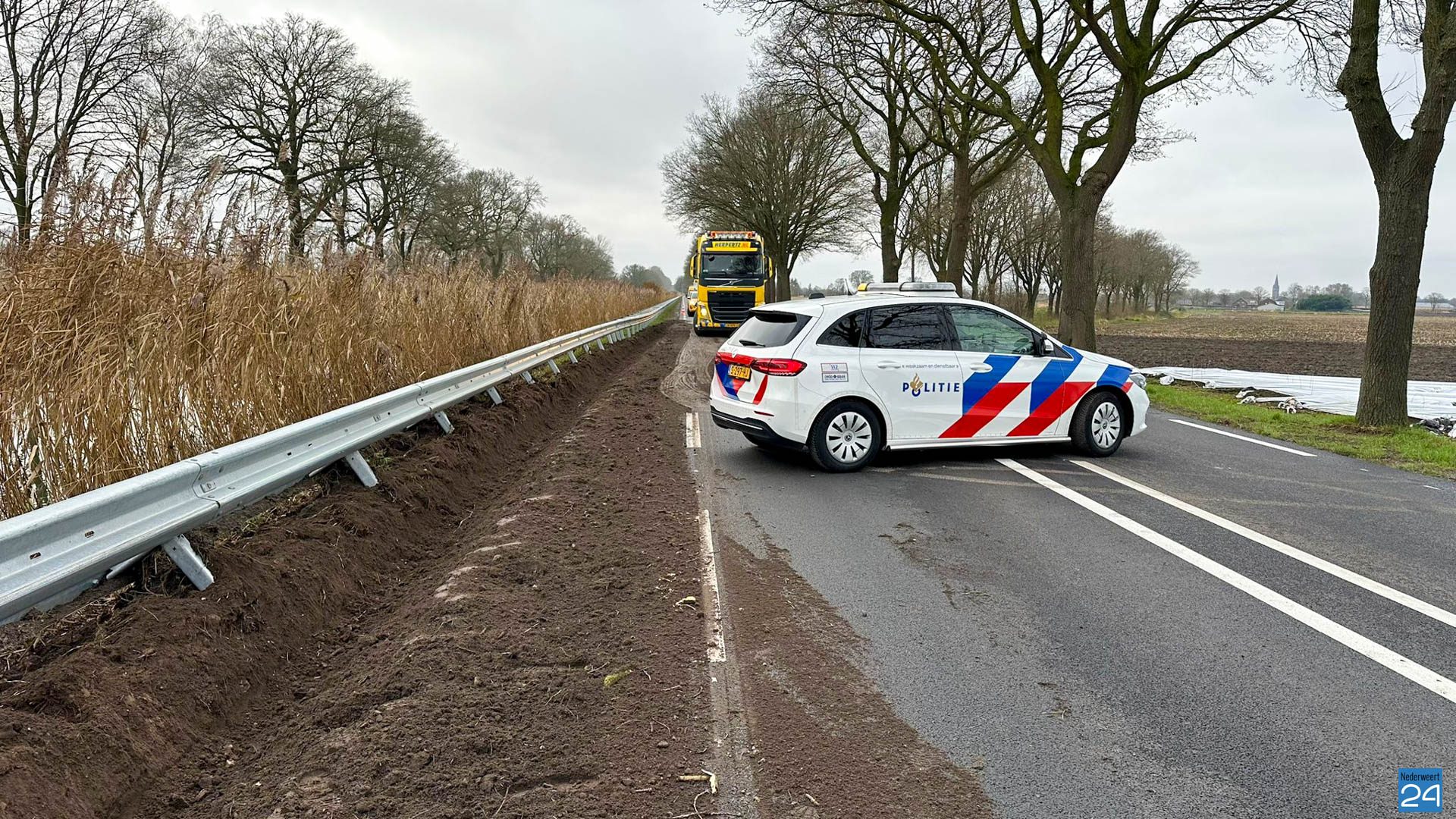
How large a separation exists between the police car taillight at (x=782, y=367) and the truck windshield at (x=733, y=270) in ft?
71.5

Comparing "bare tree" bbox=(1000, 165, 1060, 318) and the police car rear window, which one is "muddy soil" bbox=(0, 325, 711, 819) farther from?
"bare tree" bbox=(1000, 165, 1060, 318)

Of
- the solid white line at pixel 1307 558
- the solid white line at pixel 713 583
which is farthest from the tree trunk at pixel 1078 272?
the solid white line at pixel 713 583

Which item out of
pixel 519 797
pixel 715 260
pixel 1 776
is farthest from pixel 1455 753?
pixel 715 260

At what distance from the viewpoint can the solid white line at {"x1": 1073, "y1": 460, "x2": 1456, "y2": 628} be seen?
4270 millimetres

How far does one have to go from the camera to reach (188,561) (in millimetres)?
3516

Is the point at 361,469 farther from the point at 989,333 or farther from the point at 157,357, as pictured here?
the point at 989,333

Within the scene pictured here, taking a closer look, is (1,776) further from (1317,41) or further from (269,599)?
(1317,41)

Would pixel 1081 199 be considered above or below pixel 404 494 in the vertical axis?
above

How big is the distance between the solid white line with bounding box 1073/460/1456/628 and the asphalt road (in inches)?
1.0

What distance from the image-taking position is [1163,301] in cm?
9050

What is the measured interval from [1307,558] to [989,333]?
3.66m

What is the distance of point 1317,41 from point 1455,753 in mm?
16812

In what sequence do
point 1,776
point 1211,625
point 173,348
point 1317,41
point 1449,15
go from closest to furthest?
point 1,776 → point 1211,625 → point 173,348 → point 1449,15 → point 1317,41

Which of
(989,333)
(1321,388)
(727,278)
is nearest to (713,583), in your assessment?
(989,333)
